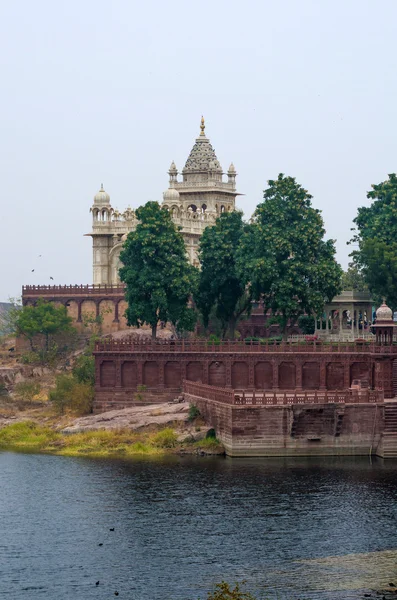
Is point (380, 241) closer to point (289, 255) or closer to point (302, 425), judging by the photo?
point (289, 255)

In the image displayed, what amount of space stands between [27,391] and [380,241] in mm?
31259

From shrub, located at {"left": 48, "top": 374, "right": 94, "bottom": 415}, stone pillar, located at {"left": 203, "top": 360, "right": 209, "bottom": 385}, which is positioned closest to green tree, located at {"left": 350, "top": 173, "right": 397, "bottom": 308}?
stone pillar, located at {"left": 203, "top": 360, "right": 209, "bottom": 385}

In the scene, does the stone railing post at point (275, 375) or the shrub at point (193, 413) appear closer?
the shrub at point (193, 413)

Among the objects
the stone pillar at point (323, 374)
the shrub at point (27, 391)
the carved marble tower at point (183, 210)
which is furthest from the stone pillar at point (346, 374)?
the carved marble tower at point (183, 210)

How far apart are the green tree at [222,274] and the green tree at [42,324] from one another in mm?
13794

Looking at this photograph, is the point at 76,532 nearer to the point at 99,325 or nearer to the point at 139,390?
the point at 139,390

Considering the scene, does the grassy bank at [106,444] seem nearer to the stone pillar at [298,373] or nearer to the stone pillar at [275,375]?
the stone pillar at [275,375]

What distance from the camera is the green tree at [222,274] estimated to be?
119m

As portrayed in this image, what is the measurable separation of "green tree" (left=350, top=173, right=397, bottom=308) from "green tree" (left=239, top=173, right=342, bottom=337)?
2.98m

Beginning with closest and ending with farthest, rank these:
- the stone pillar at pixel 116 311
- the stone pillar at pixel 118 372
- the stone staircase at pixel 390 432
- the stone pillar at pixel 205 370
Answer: the stone staircase at pixel 390 432
the stone pillar at pixel 205 370
the stone pillar at pixel 118 372
the stone pillar at pixel 116 311

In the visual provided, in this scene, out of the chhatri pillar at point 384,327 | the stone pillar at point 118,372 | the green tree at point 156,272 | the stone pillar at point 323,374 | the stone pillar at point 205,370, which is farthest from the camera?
the green tree at point 156,272

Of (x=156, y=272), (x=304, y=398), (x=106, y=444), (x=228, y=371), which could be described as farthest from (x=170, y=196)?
(x=304, y=398)

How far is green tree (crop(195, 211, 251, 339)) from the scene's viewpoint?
119 metres

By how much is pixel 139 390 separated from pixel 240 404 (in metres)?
19.6
